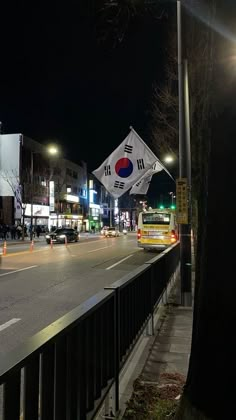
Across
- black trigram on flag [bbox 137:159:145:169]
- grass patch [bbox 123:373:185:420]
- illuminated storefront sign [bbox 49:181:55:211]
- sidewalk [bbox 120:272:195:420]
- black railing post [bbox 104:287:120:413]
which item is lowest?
sidewalk [bbox 120:272:195:420]

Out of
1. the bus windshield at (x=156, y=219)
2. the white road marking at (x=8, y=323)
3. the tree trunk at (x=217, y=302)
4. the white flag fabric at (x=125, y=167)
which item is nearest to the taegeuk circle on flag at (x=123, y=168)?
the white flag fabric at (x=125, y=167)

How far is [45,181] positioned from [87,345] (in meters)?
63.4

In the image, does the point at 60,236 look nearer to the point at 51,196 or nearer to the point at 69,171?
the point at 51,196

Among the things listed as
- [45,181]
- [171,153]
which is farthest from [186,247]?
[45,181]

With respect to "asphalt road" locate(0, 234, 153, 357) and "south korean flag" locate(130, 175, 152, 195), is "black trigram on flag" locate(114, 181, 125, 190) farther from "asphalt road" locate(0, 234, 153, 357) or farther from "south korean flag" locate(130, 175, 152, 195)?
"south korean flag" locate(130, 175, 152, 195)

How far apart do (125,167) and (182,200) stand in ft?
6.16

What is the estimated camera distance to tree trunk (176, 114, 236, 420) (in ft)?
8.18

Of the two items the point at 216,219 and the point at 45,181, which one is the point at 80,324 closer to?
the point at 216,219

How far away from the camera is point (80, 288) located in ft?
40.3

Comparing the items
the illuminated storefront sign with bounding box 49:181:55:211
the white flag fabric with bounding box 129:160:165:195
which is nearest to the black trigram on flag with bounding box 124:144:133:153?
the white flag fabric with bounding box 129:160:165:195

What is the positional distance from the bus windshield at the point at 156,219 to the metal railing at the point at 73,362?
25.5 metres

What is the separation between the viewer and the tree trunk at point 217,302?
2494mm

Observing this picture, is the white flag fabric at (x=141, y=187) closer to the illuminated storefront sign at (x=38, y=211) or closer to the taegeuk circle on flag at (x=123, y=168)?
the taegeuk circle on flag at (x=123, y=168)

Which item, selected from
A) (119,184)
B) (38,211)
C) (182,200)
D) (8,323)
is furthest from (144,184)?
(38,211)
